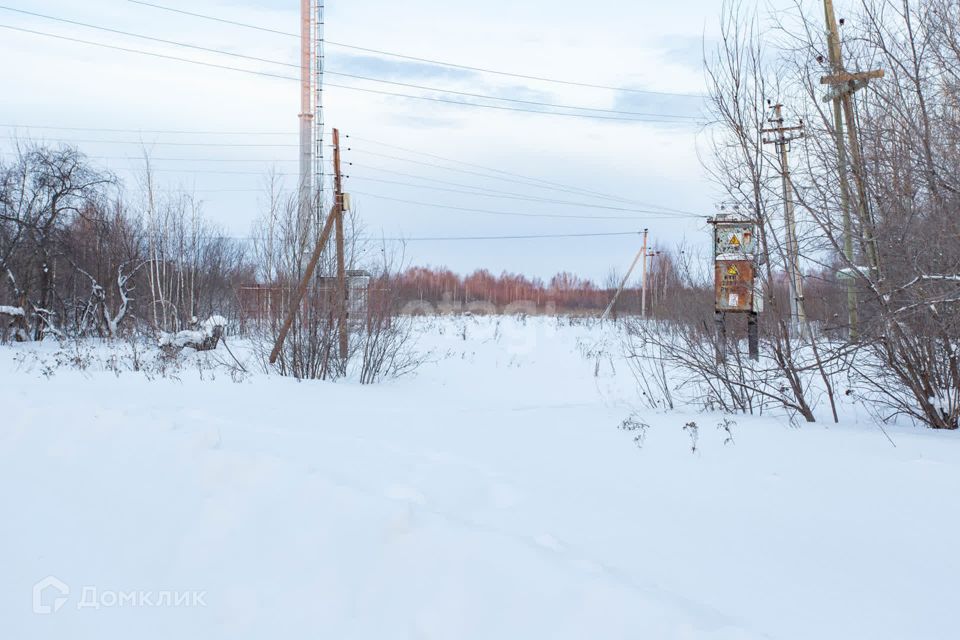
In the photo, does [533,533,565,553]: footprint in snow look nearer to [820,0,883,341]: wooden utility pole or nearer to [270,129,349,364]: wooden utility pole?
[820,0,883,341]: wooden utility pole

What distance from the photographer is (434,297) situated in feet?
196

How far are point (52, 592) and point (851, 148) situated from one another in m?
6.77

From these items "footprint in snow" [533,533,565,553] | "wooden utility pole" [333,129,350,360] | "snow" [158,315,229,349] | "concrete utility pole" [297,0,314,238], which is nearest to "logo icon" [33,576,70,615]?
"footprint in snow" [533,533,565,553]

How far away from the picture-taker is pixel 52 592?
325 cm

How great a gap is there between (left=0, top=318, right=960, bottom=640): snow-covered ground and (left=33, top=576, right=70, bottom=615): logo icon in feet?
Answer: 0.05

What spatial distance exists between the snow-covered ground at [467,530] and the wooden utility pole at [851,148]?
1.48 metres

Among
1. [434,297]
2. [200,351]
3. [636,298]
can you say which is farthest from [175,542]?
[434,297]

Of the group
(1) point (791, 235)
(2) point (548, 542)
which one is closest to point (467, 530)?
(2) point (548, 542)

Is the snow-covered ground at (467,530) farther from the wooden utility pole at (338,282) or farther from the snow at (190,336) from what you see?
the snow at (190,336)

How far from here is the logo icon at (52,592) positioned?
312cm

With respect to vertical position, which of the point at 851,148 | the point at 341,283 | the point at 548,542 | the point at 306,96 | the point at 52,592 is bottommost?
the point at 52,592

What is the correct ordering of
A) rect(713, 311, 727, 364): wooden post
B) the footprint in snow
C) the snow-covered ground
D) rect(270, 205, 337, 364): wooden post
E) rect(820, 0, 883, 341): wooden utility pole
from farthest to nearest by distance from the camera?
rect(270, 205, 337, 364): wooden post < rect(713, 311, 727, 364): wooden post < rect(820, 0, 883, 341): wooden utility pole < the footprint in snow < the snow-covered ground

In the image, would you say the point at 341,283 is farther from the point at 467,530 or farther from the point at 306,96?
the point at 306,96

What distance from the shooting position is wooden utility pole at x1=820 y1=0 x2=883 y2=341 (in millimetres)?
6156
